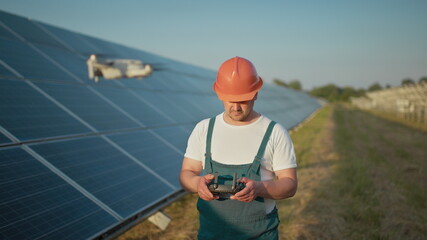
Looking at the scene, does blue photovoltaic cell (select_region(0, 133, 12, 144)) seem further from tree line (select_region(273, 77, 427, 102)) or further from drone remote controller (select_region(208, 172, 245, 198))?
tree line (select_region(273, 77, 427, 102))

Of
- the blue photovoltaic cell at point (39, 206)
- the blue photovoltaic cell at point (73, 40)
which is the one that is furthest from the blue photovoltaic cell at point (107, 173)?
Answer: the blue photovoltaic cell at point (73, 40)

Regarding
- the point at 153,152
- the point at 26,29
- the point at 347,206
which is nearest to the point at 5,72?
the point at 153,152

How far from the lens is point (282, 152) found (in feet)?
7.63

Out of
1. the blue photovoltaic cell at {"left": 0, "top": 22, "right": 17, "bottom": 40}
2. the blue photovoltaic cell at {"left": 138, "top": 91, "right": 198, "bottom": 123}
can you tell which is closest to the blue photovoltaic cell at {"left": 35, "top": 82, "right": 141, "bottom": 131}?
the blue photovoltaic cell at {"left": 0, "top": 22, "right": 17, "bottom": 40}

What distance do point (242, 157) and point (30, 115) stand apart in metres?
3.96

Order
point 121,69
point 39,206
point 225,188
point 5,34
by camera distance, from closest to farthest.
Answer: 1. point 225,188
2. point 39,206
3. point 5,34
4. point 121,69

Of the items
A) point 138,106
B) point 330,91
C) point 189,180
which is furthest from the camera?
point 330,91

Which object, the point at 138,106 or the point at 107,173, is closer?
the point at 107,173

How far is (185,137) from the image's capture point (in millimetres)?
7566

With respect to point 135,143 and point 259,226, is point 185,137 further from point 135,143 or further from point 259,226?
point 259,226

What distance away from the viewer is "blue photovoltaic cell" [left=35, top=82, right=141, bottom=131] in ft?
19.4

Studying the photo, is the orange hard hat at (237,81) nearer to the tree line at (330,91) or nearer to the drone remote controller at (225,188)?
the drone remote controller at (225,188)

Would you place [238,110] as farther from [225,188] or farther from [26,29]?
[26,29]

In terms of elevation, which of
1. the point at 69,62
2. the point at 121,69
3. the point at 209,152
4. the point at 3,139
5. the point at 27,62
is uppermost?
the point at 27,62
